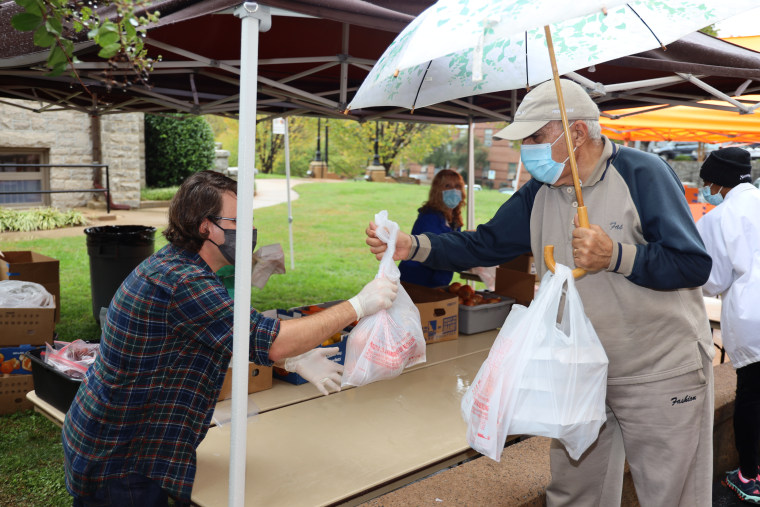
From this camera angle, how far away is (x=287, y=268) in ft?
34.5

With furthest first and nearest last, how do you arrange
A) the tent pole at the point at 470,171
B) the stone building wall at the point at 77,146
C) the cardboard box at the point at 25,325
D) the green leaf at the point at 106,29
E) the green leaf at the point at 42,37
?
the stone building wall at the point at 77,146 → the tent pole at the point at 470,171 → the cardboard box at the point at 25,325 → the green leaf at the point at 42,37 → the green leaf at the point at 106,29

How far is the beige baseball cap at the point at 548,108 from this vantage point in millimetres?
2047

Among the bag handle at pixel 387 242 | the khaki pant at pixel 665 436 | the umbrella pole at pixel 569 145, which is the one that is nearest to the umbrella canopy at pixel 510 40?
the umbrella pole at pixel 569 145

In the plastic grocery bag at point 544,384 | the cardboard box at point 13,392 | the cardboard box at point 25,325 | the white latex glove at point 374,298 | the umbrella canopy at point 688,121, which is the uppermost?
the umbrella canopy at point 688,121

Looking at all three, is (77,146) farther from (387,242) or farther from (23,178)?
(387,242)

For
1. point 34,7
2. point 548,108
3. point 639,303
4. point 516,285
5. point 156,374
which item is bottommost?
point 516,285

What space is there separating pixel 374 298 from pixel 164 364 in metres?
0.73

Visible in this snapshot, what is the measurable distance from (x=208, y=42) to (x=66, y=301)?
4.82 metres

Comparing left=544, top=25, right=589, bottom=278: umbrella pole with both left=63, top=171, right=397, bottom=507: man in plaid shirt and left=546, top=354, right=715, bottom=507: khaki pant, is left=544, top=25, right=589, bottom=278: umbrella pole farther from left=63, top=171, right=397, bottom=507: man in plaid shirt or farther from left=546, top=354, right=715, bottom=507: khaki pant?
left=63, top=171, right=397, bottom=507: man in plaid shirt

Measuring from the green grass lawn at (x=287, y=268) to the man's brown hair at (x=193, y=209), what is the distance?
2.05 m

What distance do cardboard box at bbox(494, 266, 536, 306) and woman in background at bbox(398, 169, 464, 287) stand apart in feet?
1.88

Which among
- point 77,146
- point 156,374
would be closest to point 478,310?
point 156,374

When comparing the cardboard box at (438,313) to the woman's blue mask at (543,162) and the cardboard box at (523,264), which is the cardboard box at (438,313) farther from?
the woman's blue mask at (543,162)

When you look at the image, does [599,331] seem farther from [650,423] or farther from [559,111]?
[559,111]
